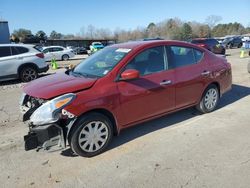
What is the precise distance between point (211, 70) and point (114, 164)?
125 inches

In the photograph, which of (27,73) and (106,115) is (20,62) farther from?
(106,115)

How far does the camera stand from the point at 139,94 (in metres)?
4.79

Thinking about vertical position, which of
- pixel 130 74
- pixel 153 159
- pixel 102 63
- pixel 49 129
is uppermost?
pixel 102 63

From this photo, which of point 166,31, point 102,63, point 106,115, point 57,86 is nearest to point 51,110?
point 57,86

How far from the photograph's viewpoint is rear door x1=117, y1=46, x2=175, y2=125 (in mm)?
4695

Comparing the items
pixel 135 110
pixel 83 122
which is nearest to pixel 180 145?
pixel 135 110

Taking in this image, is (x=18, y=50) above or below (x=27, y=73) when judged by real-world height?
above

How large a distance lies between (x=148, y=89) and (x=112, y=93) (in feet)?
2.45

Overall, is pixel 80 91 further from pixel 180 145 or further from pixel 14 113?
pixel 14 113

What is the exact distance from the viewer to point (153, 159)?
4250 millimetres

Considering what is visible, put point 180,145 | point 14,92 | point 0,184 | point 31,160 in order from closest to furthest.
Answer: point 0,184
point 31,160
point 180,145
point 14,92

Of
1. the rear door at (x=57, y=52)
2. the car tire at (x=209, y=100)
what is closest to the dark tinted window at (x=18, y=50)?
the car tire at (x=209, y=100)

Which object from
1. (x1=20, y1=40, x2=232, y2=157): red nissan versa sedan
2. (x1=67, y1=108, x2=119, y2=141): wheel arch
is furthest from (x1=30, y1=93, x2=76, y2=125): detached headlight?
(x1=67, y1=108, x2=119, y2=141): wheel arch

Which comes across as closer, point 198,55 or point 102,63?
point 102,63
